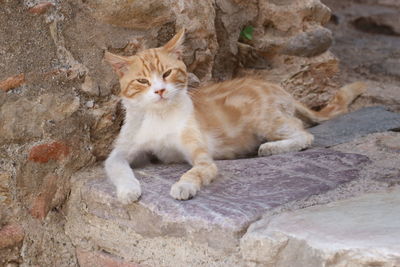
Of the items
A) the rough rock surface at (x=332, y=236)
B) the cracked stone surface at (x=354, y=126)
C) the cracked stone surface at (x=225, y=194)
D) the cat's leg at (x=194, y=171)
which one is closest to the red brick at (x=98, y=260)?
the cracked stone surface at (x=225, y=194)

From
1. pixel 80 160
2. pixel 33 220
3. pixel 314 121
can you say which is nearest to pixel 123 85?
pixel 80 160

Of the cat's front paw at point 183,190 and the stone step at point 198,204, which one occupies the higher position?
the cat's front paw at point 183,190

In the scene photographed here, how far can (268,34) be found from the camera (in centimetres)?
353

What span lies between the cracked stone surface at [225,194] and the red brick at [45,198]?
0.12 metres

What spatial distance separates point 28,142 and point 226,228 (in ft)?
3.17

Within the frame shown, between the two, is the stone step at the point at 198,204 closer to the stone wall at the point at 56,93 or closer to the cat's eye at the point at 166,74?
the stone wall at the point at 56,93

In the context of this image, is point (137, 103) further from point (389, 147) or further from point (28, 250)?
point (389, 147)

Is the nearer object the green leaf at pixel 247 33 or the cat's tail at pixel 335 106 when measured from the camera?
the cat's tail at pixel 335 106

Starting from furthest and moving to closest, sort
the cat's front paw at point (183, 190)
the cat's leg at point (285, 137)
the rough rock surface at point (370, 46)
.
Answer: the rough rock surface at point (370, 46) < the cat's leg at point (285, 137) < the cat's front paw at point (183, 190)

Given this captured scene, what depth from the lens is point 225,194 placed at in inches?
86.7

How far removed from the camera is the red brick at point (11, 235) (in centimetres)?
242

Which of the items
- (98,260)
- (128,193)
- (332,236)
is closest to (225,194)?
(128,193)

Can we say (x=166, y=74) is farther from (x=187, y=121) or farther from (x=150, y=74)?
(x=187, y=121)

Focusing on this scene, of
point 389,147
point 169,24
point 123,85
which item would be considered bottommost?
point 389,147
